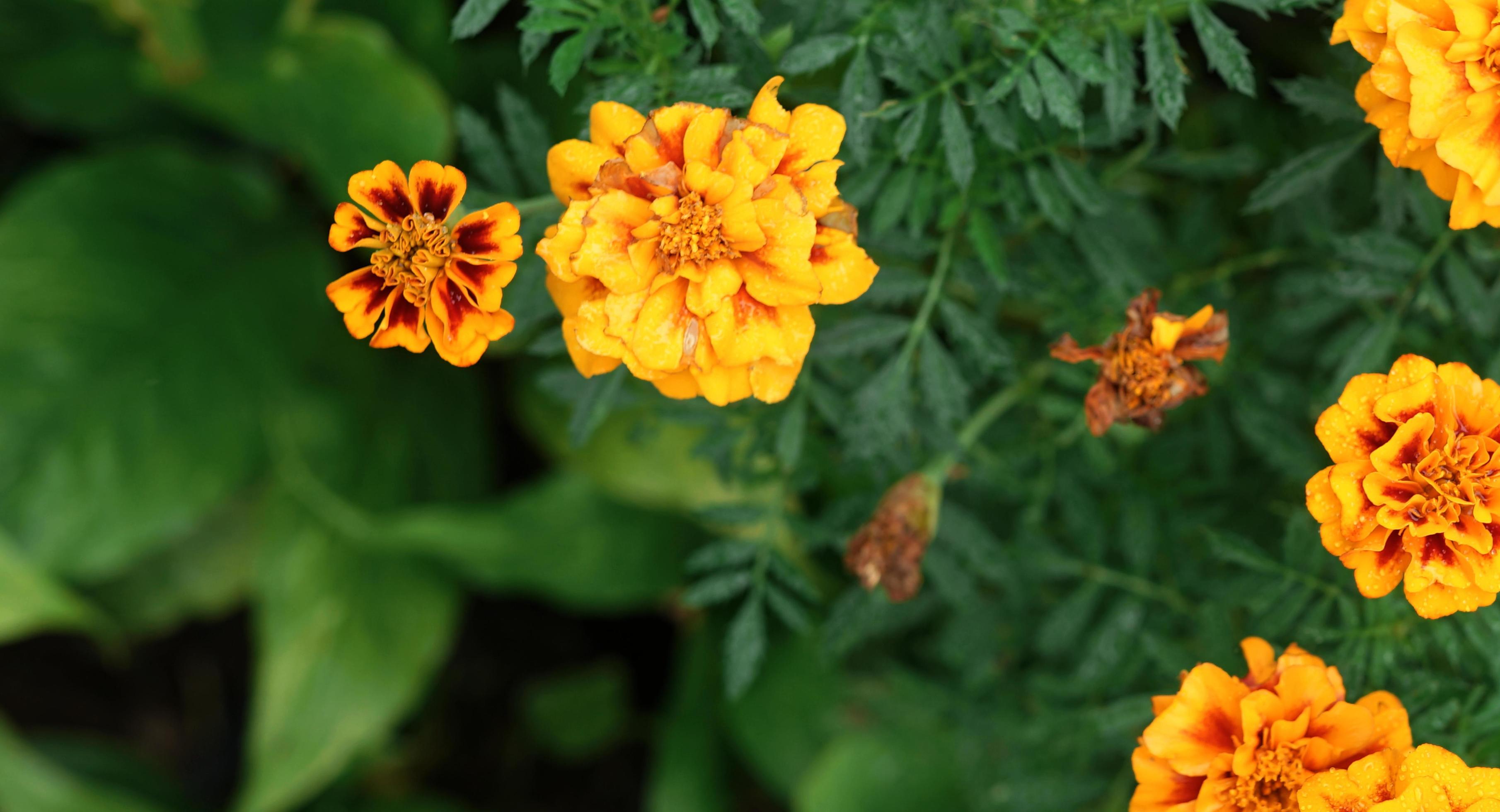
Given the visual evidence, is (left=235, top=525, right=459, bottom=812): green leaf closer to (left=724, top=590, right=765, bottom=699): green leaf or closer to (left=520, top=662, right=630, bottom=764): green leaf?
(left=520, top=662, right=630, bottom=764): green leaf

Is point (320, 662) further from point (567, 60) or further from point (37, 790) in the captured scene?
point (567, 60)

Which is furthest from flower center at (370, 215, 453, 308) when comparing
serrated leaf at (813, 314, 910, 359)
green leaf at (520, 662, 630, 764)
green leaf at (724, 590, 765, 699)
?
green leaf at (520, 662, 630, 764)

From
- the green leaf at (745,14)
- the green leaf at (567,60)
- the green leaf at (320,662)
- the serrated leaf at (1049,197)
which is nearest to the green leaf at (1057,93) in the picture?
the serrated leaf at (1049,197)

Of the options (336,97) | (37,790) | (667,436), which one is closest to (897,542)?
(667,436)

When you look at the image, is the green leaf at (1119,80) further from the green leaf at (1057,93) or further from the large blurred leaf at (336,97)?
the large blurred leaf at (336,97)

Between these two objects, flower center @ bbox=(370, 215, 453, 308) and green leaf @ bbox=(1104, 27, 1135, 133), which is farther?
green leaf @ bbox=(1104, 27, 1135, 133)

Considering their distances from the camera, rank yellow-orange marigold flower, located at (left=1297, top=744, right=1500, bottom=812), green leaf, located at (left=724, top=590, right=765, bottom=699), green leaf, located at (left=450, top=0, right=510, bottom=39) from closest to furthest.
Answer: yellow-orange marigold flower, located at (left=1297, top=744, right=1500, bottom=812)
green leaf, located at (left=450, top=0, right=510, bottom=39)
green leaf, located at (left=724, top=590, right=765, bottom=699)

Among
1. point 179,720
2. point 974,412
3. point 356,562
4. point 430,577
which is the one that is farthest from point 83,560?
point 974,412
